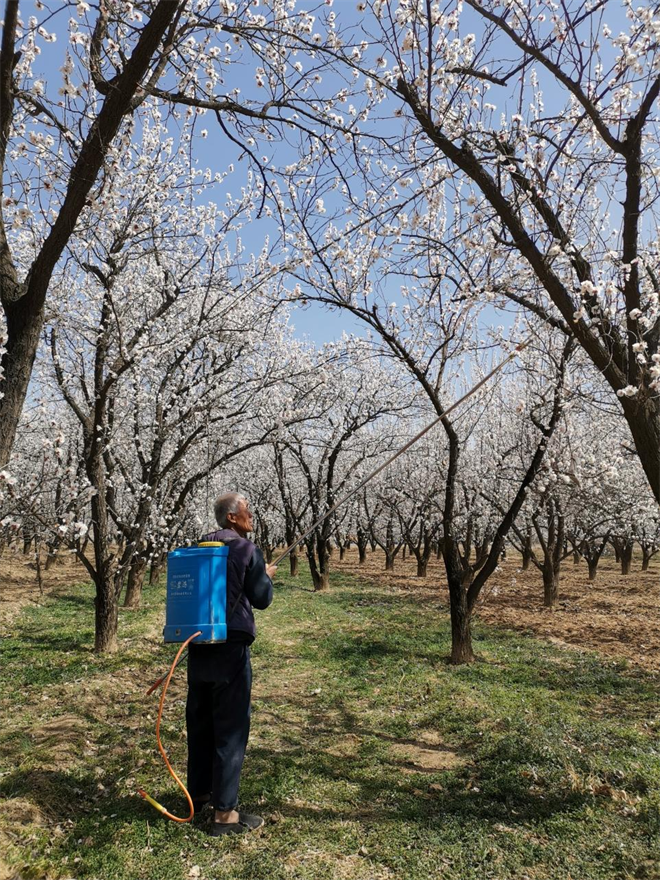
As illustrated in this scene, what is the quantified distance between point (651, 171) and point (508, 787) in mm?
4825

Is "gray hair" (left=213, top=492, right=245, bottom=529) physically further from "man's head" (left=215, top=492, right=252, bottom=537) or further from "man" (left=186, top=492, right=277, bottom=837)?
"man" (left=186, top=492, right=277, bottom=837)

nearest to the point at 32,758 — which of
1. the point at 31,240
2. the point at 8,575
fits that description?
the point at 31,240

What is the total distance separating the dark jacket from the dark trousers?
12 cm

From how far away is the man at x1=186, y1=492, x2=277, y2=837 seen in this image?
401 centimetres

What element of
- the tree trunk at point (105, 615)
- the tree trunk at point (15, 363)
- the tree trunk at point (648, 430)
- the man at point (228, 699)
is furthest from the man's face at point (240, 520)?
the tree trunk at point (105, 615)

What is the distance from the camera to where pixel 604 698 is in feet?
→ 25.0

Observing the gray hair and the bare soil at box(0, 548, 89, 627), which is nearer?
the gray hair

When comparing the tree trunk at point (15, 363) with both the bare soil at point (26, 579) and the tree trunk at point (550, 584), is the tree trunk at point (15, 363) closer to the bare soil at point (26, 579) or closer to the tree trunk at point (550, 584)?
the bare soil at point (26, 579)

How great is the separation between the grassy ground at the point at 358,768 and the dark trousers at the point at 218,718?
0.29m

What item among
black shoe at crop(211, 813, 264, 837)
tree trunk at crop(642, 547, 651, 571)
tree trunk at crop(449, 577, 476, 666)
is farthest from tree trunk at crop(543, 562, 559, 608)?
tree trunk at crop(642, 547, 651, 571)

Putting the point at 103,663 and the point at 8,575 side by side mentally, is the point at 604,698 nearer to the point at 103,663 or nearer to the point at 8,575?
the point at 103,663

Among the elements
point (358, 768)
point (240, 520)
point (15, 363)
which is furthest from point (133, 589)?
point (15, 363)

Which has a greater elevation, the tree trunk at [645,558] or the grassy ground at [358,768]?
the tree trunk at [645,558]

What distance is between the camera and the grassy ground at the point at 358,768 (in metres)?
3.75
